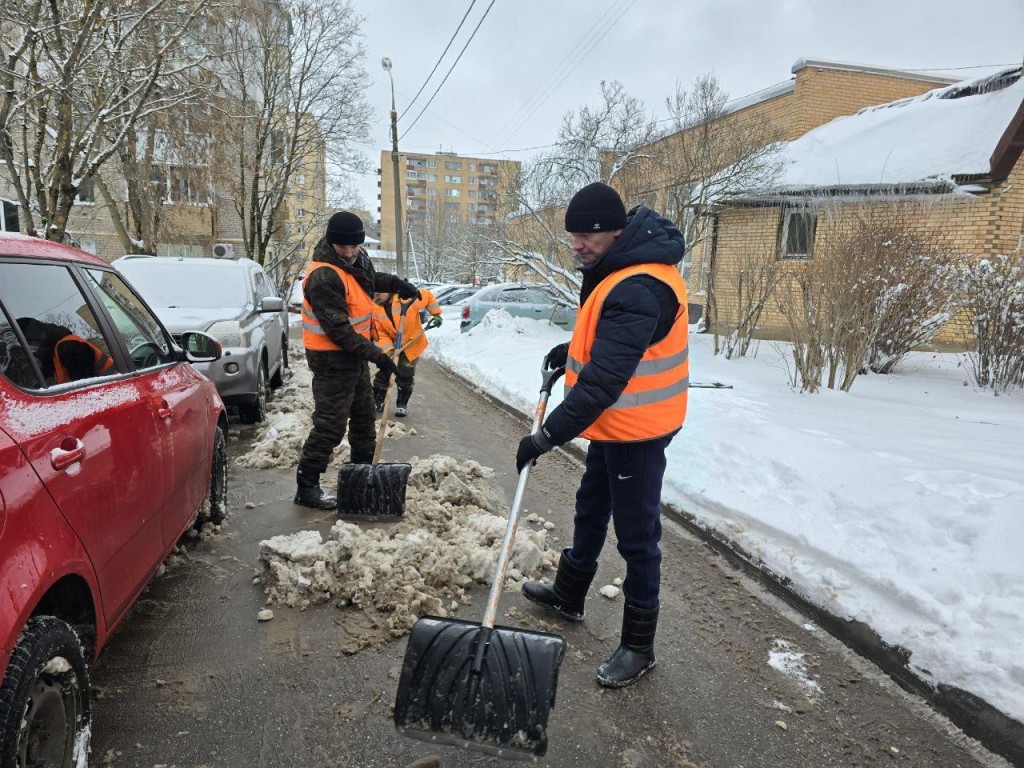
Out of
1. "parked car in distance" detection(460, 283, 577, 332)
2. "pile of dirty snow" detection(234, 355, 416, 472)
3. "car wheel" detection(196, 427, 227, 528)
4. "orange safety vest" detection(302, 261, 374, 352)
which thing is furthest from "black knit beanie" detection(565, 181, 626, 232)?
"parked car in distance" detection(460, 283, 577, 332)

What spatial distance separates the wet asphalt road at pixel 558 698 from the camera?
222cm

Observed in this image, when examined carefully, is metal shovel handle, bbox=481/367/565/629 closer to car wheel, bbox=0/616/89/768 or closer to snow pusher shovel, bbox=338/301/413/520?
car wheel, bbox=0/616/89/768

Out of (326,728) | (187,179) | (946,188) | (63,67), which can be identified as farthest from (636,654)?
(187,179)

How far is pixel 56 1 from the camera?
6.36 metres

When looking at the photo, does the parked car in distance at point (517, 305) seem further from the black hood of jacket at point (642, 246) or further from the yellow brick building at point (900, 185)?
the black hood of jacket at point (642, 246)

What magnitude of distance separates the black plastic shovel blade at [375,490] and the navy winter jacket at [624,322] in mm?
1935

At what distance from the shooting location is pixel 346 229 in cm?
403

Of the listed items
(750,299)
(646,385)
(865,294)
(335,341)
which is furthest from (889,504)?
(750,299)

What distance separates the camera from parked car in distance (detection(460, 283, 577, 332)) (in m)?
16.3

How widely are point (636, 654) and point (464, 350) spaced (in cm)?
1131

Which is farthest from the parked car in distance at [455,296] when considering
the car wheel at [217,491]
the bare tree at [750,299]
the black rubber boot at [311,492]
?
the car wheel at [217,491]

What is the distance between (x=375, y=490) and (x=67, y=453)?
2390 millimetres

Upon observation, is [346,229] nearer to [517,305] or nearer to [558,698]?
[558,698]

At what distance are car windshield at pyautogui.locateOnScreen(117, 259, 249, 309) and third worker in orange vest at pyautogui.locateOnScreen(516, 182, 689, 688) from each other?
18.3 ft
